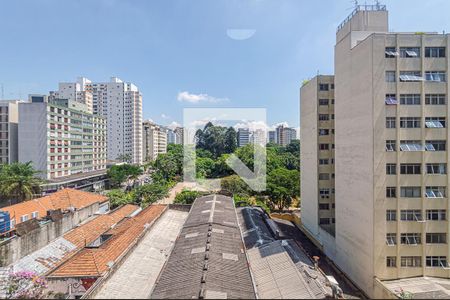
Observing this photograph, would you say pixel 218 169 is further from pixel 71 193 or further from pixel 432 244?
pixel 432 244

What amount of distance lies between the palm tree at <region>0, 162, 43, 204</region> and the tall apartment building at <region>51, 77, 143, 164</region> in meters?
36.9

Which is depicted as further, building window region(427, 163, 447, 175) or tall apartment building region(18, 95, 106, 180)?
tall apartment building region(18, 95, 106, 180)

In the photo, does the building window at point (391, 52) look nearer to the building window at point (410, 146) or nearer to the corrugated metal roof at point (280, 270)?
the building window at point (410, 146)

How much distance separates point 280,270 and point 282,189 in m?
17.1

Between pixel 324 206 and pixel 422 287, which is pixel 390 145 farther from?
pixel 324 206

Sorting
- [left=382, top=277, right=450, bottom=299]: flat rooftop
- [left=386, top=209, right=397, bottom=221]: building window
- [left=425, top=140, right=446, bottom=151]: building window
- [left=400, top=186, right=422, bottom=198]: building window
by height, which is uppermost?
[left=425, top=140, right=446, bottom=151]: building window

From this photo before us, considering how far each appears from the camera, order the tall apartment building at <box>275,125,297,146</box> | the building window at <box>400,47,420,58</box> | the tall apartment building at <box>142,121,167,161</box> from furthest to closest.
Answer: the tall apartment building at <box>275,125,297,146</box>
the tall apartment building at <box>142,121,167,161</box>
the building window at <box>400,47,420,58</box>

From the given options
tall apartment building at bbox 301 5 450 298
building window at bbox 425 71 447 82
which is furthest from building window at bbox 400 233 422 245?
building window at bbox 425 71 447 82

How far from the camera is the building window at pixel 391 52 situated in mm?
13300

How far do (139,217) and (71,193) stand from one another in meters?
8.28

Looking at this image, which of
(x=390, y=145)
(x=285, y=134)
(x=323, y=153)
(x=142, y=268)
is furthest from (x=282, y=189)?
(x=285, y=134)

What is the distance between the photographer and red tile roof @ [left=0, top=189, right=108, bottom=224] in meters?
19.0

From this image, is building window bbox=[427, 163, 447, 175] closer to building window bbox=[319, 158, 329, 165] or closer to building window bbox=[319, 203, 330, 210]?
building window bbox=[319, 158, 329, 165]

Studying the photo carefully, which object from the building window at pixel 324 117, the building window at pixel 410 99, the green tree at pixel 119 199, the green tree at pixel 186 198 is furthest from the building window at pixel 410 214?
the green tree at pixel 119 199
